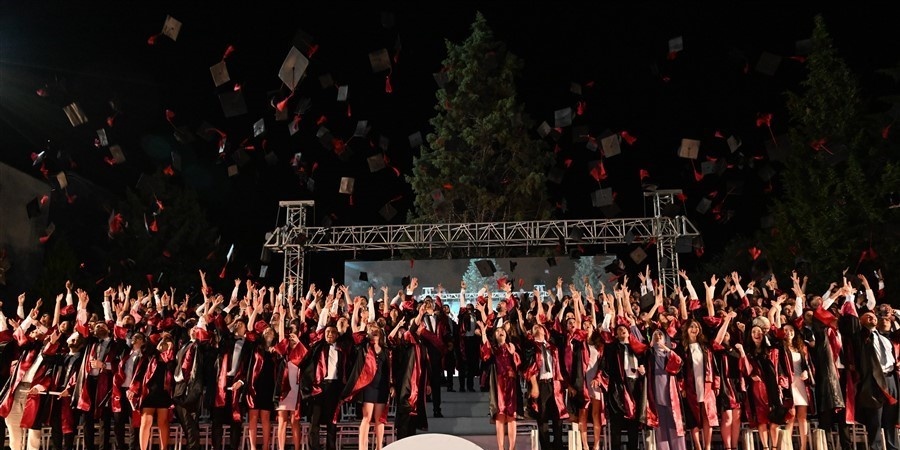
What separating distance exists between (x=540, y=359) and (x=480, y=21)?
23475 millimetres

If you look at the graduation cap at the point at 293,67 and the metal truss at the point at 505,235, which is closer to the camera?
the graduation cap at the point at 293,67

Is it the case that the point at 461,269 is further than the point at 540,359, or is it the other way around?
the point at 461,269

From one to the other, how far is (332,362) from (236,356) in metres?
1.16

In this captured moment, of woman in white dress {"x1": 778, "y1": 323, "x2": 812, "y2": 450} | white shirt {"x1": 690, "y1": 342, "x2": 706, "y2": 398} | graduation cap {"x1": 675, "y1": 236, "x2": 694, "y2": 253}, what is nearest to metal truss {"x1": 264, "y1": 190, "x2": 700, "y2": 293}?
graduation cap {"x1": 675, "y1": 236, "x2": 694, "y2": 253}

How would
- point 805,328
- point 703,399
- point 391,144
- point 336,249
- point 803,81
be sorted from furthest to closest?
point 391,144, point 803,81, point 336,249, point 805,328, point 703,399

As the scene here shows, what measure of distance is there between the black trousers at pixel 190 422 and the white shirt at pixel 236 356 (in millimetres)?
499

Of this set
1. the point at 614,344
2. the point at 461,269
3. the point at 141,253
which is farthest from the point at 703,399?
the point at 141,253

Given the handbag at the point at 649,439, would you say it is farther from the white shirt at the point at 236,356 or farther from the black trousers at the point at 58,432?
the black trousers at the point at 58,432

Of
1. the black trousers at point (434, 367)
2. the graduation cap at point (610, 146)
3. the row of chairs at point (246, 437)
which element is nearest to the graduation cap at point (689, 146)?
the graduation cap at point (610, 146)

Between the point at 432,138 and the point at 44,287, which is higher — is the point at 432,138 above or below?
above

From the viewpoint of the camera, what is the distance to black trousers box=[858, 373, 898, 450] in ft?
27.7

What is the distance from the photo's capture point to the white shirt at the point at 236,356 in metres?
8.98

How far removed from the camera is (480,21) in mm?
30219

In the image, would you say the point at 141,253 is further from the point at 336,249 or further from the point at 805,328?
the point at 805,328
